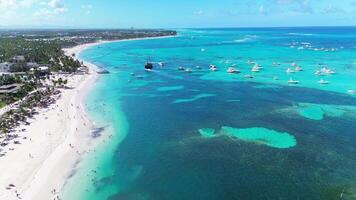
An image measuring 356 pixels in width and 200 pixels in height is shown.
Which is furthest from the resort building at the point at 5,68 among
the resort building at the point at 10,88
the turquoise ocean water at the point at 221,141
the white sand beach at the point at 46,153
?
the white sand beach at the point at 46,153

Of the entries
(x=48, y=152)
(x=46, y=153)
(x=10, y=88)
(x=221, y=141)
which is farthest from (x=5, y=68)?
(x=221, y=141)

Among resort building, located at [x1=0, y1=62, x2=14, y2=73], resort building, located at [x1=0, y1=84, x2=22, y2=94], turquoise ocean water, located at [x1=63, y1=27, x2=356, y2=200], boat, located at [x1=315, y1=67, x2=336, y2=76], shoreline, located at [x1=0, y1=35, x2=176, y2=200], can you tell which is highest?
resort building, located at [x1=0, y1=84, x2=22, y2=94]

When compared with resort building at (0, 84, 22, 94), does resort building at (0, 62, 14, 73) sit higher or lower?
A: lower

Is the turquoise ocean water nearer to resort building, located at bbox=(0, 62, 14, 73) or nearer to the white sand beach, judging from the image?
the white sand beach

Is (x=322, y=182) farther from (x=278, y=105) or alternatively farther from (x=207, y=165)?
(x=278, y=105)

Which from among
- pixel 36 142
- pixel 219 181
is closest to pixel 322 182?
pixel 219 181

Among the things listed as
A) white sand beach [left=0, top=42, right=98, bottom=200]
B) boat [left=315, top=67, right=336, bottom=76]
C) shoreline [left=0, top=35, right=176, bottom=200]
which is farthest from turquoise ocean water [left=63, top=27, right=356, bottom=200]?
boat [left=315, top=67, right=336, bottom=76]

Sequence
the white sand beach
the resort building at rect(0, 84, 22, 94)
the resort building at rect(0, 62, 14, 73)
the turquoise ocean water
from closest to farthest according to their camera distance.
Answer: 1. the white sand beach
2. the turquoise ocean water
3. the resort building at rect(0, 84, 22, 94)
4. the resort building at rect(0, 62, 14, 73)
